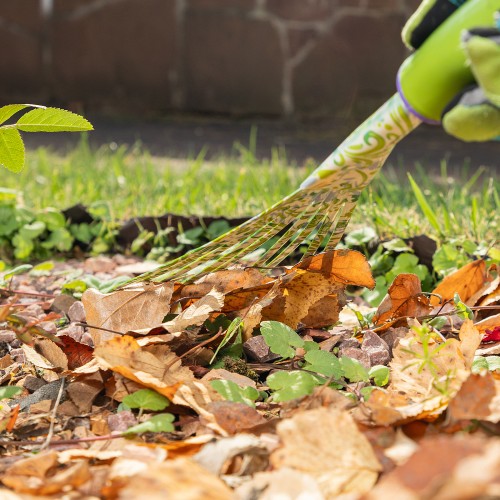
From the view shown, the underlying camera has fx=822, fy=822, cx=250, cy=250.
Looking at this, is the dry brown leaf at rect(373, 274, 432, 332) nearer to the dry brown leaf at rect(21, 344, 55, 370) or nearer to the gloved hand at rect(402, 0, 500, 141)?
the gloved hand at rect(402, 0, 500, 141)

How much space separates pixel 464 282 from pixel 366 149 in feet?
1.15

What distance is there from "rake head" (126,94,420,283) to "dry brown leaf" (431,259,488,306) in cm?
23

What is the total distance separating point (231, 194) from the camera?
8.46ft

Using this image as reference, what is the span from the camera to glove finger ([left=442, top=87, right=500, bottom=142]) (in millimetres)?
955

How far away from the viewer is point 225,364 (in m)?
1.08

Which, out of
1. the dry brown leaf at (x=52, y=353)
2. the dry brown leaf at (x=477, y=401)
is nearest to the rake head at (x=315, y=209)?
the dry brown leaf at (x=52, y=353)

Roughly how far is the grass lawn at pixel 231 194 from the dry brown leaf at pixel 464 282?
0.42 meters

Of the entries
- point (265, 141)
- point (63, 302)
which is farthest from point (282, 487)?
point (265, 141)

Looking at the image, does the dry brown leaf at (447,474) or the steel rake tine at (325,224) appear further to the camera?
the steel rake tine at (325,224)

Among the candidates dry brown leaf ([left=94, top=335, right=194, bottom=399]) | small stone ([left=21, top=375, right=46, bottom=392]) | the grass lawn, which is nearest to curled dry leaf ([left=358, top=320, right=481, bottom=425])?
dry brown leaf ([left=94, top=335, right=194, bottom=399])

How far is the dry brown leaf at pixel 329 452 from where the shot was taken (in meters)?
0.74

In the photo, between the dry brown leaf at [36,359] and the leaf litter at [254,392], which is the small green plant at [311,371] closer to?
the leaf litter at [254,392]

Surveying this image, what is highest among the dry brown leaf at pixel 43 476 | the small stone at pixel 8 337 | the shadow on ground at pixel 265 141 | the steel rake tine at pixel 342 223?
the steel rake tine at pixel 342 223

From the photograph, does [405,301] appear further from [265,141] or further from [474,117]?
[265,141]
